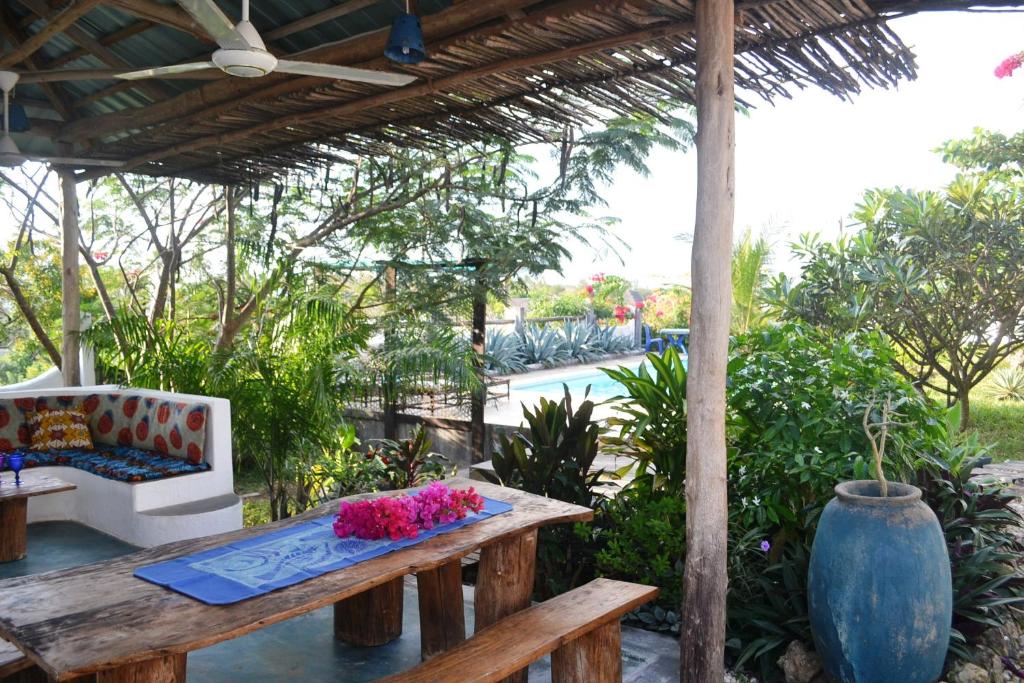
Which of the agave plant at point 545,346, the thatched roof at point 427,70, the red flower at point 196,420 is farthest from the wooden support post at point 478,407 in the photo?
the agave plant at point 545,346

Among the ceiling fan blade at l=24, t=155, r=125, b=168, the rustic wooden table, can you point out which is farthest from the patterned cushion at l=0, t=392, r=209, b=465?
the ceiling fan blade at l=24, t=155, r=125, b=168

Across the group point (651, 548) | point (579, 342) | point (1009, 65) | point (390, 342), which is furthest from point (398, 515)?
point (579, 342)

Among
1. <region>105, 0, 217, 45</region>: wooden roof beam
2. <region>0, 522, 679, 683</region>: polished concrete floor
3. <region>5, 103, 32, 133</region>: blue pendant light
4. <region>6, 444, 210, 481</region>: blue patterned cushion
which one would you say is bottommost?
<region>0, 522, 679, 683</region>: polished concrete floor

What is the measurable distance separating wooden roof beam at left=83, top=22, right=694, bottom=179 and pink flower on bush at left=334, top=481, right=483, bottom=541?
6.99 feet

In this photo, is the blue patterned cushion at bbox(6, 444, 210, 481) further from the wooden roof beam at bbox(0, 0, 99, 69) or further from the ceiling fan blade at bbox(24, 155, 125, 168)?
the wooden roof beam at bbox(0, 0, 99, 69)

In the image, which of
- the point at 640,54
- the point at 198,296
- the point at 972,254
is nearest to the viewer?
the point at 640,54

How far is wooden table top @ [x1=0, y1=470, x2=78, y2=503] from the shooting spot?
436 centimetres

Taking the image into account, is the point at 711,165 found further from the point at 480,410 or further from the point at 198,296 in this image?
the point at 198,296

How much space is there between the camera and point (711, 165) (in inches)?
121

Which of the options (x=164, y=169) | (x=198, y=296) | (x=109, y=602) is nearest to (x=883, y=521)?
(x=109, y=602)

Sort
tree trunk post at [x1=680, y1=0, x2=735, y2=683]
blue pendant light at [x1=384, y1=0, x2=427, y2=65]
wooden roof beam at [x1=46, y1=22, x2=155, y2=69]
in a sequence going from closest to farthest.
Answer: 1. tree trunk post at [x1=680, y1=0, x2=735, y2=683]
2. blue pendant light at [x1=384, y1=0, x2=427, y2=65]
3. wooden roof beam at [x1=46, y1=22, x2=155, y2=69]

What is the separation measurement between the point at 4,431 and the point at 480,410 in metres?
3.71

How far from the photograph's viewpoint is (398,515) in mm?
2855

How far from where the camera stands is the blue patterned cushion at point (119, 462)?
204 inches
